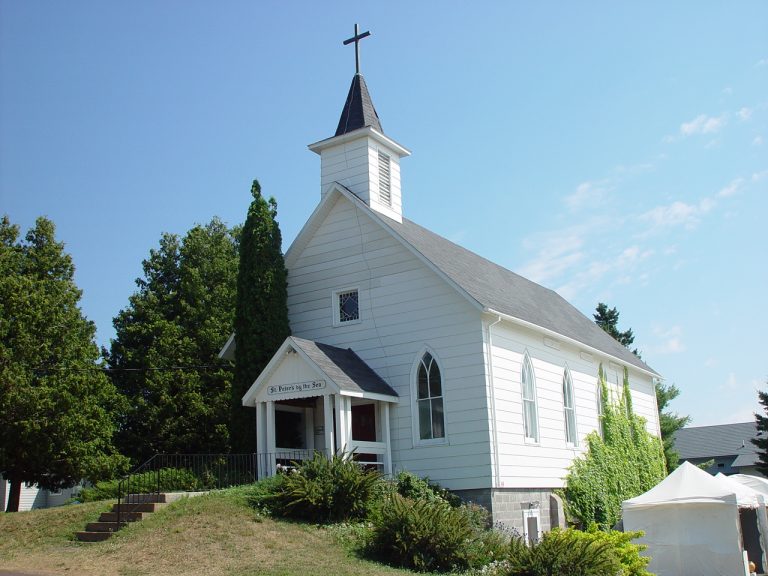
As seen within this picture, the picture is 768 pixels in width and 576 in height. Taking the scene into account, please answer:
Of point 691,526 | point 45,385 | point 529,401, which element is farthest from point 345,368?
point 45,385

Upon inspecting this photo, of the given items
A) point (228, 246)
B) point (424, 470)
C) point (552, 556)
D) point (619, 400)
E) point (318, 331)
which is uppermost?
point (228, 246)

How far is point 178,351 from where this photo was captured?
38625mm

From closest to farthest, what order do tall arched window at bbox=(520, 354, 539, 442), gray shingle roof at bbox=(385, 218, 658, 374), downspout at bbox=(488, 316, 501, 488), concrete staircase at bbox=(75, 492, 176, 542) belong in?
concrete staircase at bbox=(75, 492, 176, 542) < downspout at bbox=(488, 316, 501, 488) < gray shingle roof at bbox=(385, 218, 658, 374) < tall arched window at bbox=(520, 354, 539, 442)

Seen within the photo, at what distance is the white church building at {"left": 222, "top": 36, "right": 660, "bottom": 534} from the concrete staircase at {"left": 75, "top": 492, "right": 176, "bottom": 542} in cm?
345

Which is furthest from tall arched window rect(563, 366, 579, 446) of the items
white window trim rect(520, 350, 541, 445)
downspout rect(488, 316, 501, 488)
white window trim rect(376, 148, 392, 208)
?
white window trim rect(376, 148, 392, 208)

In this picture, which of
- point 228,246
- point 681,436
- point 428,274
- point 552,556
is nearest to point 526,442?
point 428,274

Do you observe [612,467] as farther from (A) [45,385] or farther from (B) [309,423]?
(A) [45,385]

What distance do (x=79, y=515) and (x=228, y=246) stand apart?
25.6 meters

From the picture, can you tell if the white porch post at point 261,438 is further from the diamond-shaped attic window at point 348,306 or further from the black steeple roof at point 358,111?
the black steeple roof at point 358,111

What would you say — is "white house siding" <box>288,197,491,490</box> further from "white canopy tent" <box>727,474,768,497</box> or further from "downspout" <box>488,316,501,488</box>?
"white canopy tent" <box>727,474,768,497</box>

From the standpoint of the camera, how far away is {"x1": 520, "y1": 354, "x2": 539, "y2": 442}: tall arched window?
22.5 metres

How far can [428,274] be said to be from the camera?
21781 mm

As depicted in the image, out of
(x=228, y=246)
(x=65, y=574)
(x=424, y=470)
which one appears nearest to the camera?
(x=65, y=574)

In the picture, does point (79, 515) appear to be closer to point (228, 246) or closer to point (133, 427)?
point (133, 427)
